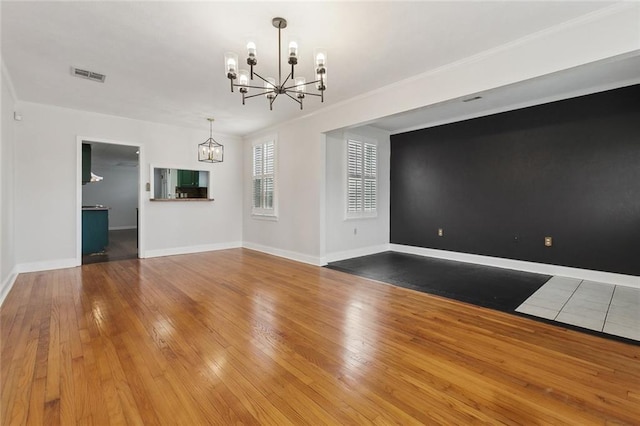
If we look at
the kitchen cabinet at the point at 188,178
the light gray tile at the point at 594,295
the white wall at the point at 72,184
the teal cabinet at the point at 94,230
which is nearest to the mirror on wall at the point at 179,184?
the kitchen cabinet at the point at 188,178

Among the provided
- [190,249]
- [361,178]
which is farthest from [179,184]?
[361,178]

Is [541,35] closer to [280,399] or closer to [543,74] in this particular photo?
[543,74]

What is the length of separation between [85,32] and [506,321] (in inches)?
185

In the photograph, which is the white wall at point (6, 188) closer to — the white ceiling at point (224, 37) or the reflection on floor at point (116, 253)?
the white ceiling at point (224, 37)

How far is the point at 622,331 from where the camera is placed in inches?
97.7

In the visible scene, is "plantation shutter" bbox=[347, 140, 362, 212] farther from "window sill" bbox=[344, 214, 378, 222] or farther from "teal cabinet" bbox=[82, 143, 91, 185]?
"teal cabinet" bbox=[82, 143, 91, 185]

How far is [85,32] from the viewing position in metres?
2.62

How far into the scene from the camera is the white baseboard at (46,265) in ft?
14.7

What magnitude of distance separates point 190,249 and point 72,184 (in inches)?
91.0

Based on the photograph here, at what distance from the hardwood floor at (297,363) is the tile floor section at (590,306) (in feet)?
1.12

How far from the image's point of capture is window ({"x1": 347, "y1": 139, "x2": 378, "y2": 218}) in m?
5.66

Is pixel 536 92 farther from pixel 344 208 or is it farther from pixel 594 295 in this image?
pixel 344 208

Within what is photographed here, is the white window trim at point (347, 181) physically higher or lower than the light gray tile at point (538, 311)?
higher

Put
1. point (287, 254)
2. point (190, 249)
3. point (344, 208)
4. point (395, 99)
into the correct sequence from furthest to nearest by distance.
A: point (190, 249) < point (287, 254) < point (344, 208) < point (395, 99)
